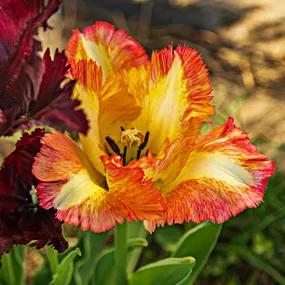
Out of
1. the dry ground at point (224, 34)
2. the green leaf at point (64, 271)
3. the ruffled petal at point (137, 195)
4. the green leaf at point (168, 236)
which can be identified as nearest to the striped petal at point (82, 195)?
the ruffled petal at point (137, 195)

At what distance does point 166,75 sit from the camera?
951mm

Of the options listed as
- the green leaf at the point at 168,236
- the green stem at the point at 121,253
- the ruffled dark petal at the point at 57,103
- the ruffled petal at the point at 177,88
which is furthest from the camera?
the green leaf at the point at 168,236

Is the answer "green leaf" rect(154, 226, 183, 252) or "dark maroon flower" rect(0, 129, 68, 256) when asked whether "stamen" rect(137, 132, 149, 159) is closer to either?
"dark maroon flower" rect(0, 129, 68, 256)

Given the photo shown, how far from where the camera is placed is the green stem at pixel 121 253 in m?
1.05

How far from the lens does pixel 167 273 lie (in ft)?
3.91

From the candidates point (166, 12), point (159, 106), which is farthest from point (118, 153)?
point (166, 12)

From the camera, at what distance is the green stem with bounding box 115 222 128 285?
1053mm

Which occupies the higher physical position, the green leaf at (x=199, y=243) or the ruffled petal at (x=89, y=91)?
the ruffled petal at (x=89, y=91)

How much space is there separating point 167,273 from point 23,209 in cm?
40

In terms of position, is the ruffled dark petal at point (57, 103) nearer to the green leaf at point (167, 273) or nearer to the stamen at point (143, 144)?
the stamen at point (143, 144)

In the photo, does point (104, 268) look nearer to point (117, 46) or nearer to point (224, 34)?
point (117, 46)

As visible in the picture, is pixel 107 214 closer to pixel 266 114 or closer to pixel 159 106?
pixel 159 106

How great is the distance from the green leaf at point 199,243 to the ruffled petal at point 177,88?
0.33 meters

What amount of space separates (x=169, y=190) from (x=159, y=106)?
0.12 metres
